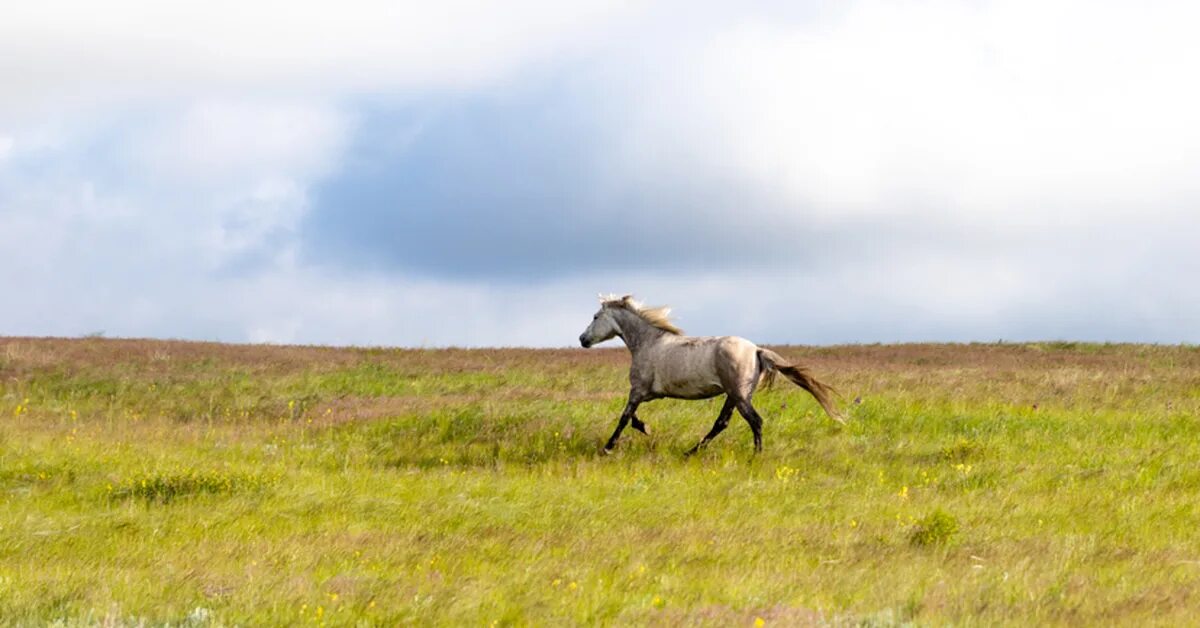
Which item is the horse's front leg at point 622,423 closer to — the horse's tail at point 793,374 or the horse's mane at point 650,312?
the horse's mane at point 650,312

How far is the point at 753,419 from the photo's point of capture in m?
16.9

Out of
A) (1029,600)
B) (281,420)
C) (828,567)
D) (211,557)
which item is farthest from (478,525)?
(281,420)

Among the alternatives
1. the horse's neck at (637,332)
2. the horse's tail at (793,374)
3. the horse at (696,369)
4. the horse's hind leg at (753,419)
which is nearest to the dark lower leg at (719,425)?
the horse at (696,369)

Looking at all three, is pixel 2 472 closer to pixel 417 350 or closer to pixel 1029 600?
pixel 1029 600

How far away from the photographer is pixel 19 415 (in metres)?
21.6

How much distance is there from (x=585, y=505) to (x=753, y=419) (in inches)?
194

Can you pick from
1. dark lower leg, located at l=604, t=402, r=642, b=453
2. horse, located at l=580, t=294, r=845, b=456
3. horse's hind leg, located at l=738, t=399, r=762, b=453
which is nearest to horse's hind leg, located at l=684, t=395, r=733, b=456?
horse, located at l=580, t=294, r=845, b=456

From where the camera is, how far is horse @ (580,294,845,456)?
16953mm

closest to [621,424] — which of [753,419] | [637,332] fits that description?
[637,332]

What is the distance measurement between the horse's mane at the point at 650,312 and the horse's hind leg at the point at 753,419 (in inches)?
73.0

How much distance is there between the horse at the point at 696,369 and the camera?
1695 cm

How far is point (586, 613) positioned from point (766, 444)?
1065 cm

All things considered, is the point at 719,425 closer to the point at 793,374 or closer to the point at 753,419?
the point at 753,419

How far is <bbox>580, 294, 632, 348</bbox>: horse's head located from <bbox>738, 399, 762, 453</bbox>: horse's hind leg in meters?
2.88
